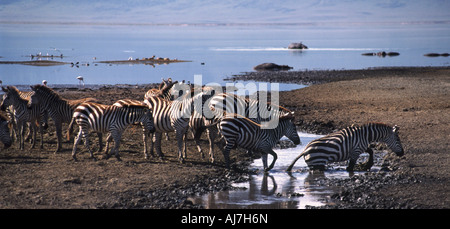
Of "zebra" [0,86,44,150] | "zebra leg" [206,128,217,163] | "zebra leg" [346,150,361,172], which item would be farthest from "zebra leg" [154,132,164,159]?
"zebra leg" [346,150,361,172]

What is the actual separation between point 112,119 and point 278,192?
12.1ft

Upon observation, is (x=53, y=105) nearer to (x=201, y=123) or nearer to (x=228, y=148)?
(x=201, y=123)

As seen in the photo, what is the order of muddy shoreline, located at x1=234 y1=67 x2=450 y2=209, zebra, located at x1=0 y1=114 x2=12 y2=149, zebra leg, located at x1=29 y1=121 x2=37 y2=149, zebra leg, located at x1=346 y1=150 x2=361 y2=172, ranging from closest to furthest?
muddy shoreline, located at x1=234 y1=67 x2=450 y2=209, zebra leg, located at x1=346 y1=150 x2=361 y2=172, zebra, located at x1=0 y1=114 x2=12 y2=149, zebra leg, located at x1=29 y1=121 x2=37 y2=149

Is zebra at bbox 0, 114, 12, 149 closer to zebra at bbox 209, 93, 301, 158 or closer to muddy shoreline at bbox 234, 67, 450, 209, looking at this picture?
zebra at bbox 209, 93, 301, 158

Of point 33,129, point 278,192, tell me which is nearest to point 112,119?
point 33,129

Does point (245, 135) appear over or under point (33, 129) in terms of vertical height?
over

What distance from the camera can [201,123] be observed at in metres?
12.0

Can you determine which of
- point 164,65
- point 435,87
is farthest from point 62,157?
point 164,65

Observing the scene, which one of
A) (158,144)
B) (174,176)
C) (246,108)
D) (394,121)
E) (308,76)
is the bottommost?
(174,176)

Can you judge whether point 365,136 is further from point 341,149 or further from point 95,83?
point 95,83

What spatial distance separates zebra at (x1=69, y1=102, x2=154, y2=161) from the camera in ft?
36.6

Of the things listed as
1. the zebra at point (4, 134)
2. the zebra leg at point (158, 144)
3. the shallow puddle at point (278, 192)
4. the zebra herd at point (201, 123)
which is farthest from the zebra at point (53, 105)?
the shallow puddle at point (278, 192)

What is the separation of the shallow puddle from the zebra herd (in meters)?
0.29
